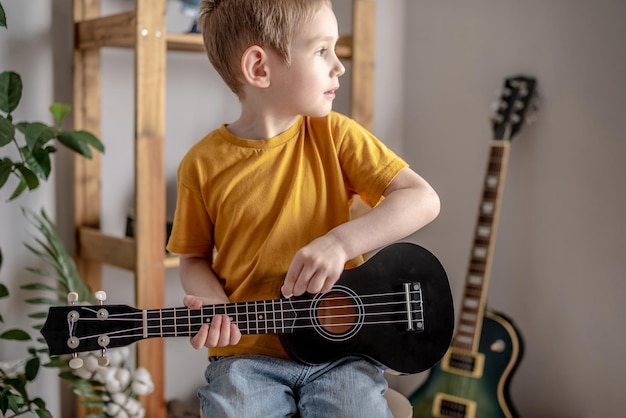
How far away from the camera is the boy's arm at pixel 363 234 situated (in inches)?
42.1

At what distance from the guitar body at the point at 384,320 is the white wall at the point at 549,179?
1.17 metres

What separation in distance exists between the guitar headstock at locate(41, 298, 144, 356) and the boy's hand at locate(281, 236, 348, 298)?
219 millimetres

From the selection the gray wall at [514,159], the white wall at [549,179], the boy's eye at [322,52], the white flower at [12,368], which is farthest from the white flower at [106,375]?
the white wall at [549,179]

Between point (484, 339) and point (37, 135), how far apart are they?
1327mm

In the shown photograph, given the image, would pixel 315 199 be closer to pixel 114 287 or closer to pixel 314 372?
pixel 314 372

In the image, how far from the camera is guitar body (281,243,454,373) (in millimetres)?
1142

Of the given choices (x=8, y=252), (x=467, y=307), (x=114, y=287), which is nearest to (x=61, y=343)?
(x=8, y=252)

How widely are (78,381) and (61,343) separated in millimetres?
867

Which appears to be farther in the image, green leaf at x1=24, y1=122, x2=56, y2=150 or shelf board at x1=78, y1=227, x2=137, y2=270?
shelf board at x1=78, y1=227, x2=137, y2=270

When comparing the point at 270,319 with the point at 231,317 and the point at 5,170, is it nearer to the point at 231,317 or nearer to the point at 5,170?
the point at 231,317

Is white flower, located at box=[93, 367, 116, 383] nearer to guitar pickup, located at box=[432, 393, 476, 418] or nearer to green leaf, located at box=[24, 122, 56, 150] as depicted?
green leaf, located at box=[24, 122, 56, 150]

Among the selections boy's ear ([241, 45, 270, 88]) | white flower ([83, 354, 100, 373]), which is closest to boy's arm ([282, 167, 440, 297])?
boy's ear ([241, 45, 270, 88])

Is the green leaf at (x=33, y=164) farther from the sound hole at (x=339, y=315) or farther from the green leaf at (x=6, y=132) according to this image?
the sound hole at (x=339, y=315)

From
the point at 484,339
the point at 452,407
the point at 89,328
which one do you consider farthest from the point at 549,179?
the point at 89,328
